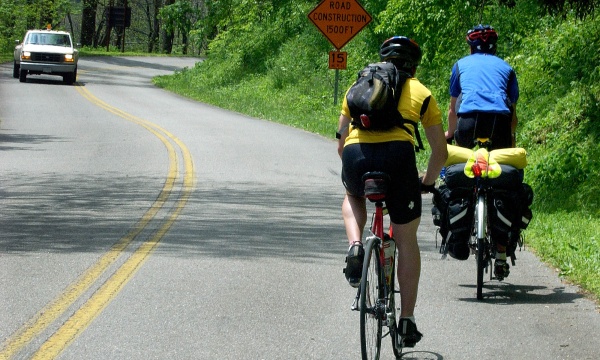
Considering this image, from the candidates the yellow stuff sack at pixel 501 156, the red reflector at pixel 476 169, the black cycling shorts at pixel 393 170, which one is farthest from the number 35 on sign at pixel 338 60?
the black cycling shorts at pixel 393 170

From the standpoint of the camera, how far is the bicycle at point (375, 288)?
5.63m

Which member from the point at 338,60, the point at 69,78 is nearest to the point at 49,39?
the point at 69,78

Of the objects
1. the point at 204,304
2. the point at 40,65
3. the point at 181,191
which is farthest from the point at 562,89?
the point at 40,65

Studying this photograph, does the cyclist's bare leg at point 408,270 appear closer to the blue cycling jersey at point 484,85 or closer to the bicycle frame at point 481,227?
the bicycle frame at point 481,227

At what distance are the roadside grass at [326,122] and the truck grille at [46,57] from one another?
4.53 meters

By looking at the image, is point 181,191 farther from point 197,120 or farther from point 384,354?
point 197,120

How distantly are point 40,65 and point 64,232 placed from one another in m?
29.8

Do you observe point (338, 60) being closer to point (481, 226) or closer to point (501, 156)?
point (501, 156)

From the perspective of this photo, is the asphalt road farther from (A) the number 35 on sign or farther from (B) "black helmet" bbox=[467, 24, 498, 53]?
(A) the number 35 on sign

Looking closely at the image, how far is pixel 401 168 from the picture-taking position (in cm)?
588

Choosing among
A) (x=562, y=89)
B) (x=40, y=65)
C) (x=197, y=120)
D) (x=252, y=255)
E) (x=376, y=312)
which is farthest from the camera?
(x=40, y=65)

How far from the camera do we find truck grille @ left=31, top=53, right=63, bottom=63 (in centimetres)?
3991

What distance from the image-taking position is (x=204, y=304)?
317 inches

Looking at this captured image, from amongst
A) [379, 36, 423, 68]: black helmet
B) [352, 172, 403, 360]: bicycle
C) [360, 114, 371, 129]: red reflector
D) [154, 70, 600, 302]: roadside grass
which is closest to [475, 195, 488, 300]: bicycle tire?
[154, 70, 600, 302]: roadside grass
